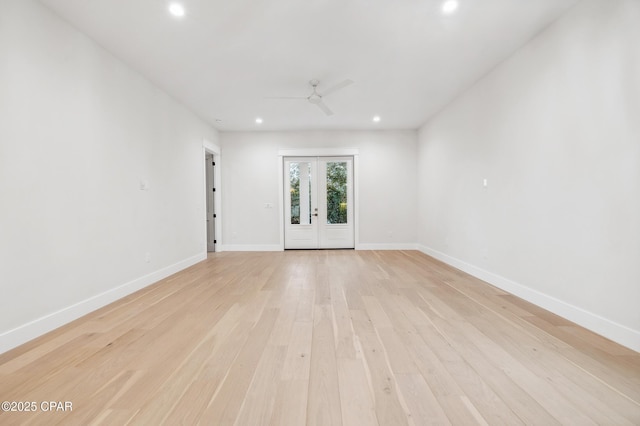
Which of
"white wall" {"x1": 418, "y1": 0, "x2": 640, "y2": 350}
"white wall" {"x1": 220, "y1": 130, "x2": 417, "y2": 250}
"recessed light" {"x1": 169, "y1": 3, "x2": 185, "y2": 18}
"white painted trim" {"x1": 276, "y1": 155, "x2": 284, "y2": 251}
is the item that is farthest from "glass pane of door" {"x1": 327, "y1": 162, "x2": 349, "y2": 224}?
"recessed light" {"x1": 169, "y1": 3, "x2": 185, "y2": 18}

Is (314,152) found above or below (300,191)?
above

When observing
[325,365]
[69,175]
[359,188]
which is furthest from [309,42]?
[359,188]

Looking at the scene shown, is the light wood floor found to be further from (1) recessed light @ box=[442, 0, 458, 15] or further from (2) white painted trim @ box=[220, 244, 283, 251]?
(2) white painted trim @ box=[220, 244, 283, 251]

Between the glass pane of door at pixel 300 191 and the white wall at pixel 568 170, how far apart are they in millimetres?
3716

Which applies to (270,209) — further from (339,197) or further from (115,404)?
(115,404)

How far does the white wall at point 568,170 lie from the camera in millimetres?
2156

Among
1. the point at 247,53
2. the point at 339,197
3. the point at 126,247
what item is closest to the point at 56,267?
the point at 126,247

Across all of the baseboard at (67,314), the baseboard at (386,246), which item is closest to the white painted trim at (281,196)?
the baseboard at (386,246)

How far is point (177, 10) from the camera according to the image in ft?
8.65

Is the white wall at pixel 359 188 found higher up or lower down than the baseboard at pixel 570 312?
higher up

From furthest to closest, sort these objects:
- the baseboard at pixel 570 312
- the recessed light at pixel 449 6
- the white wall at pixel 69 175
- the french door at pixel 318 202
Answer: the french door at pixel 318 202 → the recessed light at pixel 449 6 → the white wall at pixel 69 175 → the baseboard at pixel 570 312

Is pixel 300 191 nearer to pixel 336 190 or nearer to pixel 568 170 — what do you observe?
pixel 336 190

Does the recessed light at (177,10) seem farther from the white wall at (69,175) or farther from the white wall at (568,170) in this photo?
the white wall at (568,170)

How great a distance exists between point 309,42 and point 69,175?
2731 mm
